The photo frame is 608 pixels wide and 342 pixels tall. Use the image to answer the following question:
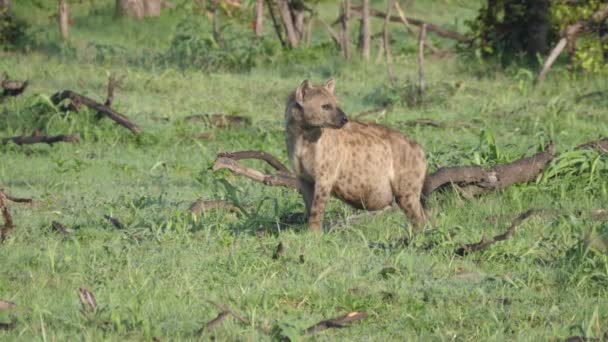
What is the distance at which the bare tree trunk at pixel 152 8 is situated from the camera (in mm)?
21175

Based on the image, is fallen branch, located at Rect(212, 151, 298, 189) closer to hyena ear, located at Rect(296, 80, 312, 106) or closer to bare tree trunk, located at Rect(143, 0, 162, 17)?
hyena ear, located at Rect(296, 80, 312, 106)

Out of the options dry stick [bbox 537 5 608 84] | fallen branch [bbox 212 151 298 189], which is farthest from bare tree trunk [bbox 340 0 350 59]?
fallen branch [bbox 212 151 298 189]

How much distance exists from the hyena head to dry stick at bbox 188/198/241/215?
87 centimetres

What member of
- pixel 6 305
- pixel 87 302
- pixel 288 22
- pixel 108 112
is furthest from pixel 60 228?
pixel 288 22

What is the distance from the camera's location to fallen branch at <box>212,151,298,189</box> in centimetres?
745

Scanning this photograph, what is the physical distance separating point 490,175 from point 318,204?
1.56 meters

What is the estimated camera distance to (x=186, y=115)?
1321 centimetres

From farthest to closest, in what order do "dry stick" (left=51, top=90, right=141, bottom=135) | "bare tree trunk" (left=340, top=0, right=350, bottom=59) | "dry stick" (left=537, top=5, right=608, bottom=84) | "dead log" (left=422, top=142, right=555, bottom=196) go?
1. "bare tree trunk" (left=340, top=0, right=350, bottom=59)
2. "dry stick" (left=537, top=5, right=608, bottom=84)
3. "dry stick" (left=51, top=90, right=141, bottom=135)
4. "dead log" (left=422, top=142, right=555, bottom=196)

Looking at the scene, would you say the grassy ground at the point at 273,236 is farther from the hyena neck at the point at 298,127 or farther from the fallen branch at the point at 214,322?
the hyena neck at the point at 298,127

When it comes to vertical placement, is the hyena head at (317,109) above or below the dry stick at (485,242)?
above

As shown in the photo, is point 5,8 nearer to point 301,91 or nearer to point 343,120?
point 301,91

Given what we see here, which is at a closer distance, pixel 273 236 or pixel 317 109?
pixel 273 236

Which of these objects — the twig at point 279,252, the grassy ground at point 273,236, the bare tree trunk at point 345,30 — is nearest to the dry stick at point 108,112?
the grassy ground at point 273,236

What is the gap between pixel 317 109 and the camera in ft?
26.0
